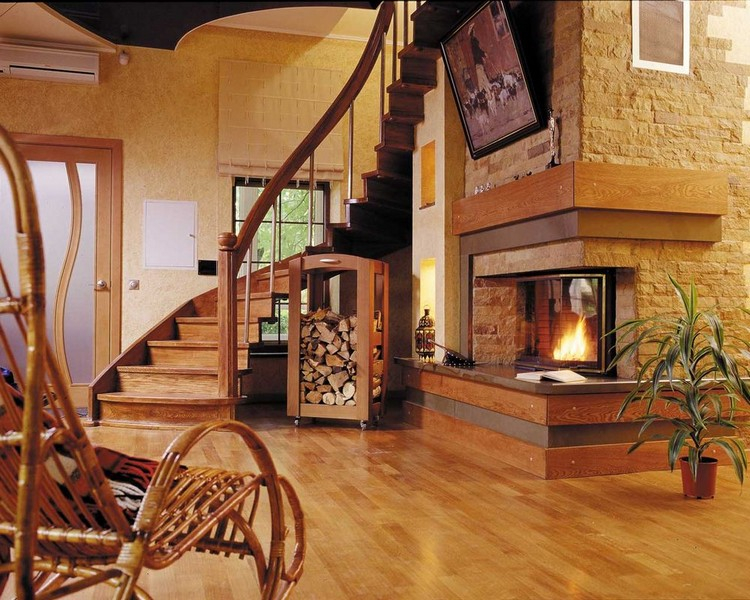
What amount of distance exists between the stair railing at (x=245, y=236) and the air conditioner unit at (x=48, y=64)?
7.29 ft

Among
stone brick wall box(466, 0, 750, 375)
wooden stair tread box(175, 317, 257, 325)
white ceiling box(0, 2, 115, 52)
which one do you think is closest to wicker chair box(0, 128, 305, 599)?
stone brick wall box(466, 0, 750, 375)

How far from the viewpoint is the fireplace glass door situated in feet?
14.1

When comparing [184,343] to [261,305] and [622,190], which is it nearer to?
[261,305]

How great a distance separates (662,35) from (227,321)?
11.0 feet

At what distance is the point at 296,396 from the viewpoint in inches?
215

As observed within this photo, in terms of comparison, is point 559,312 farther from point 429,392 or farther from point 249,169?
point 249,169

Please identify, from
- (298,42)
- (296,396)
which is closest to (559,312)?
(296,396)

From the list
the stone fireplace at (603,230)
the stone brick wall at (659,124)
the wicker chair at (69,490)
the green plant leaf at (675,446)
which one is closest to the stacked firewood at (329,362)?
the stone fireplace at (603,230)

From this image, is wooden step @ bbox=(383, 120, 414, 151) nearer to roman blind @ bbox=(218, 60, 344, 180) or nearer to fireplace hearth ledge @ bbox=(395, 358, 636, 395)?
roman blind @ bbox=(218, 60, 344, 180)

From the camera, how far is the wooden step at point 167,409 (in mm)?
5293

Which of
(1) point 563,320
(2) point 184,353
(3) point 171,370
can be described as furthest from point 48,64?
(1) point 563,320

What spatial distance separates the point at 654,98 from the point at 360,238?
118 inches

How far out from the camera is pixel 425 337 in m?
5.56

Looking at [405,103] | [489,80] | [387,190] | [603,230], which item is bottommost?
[603,230]
